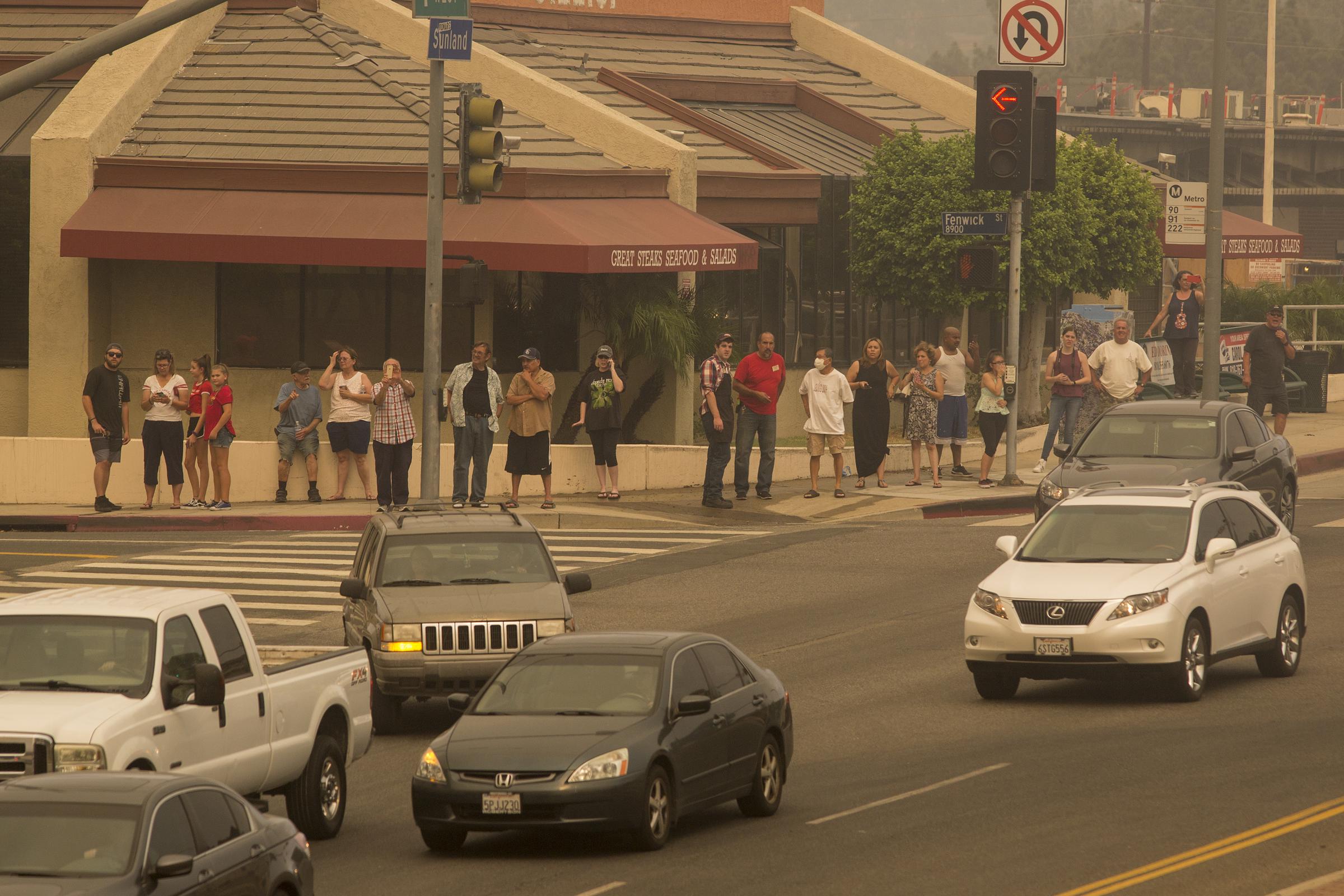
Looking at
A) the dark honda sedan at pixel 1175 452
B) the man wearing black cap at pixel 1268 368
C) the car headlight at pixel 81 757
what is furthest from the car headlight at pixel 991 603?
the man wearing black cap at pixel 1268 368

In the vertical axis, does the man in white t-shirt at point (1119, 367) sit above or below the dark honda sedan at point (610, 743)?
above

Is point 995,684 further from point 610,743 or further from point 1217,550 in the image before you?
point 610,743

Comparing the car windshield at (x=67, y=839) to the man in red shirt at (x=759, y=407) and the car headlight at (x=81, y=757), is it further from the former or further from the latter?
the man in red shirt at (x=759, y=407)

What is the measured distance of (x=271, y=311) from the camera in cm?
3178

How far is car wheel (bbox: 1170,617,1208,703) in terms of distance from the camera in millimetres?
14453

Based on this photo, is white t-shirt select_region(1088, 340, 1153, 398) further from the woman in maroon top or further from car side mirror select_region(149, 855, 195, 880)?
car side mirror select_region(149, 855, 195, 880)

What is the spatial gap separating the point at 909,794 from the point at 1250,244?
112 ft

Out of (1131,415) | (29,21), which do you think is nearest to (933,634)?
(1131,415)

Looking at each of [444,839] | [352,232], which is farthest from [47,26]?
→ [444,839]

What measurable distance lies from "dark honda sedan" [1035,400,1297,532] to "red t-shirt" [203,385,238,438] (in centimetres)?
1105

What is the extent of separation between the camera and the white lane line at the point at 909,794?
11602 millimetres

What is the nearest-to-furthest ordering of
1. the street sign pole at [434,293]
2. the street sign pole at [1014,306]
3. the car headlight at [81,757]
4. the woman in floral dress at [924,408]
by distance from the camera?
the car headlight at [81,757] → the street sign pole at [434,293] → the street sign pole at [1014,306] → the woman in floral dress at [924,408]

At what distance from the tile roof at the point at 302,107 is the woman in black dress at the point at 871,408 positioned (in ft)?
24.6

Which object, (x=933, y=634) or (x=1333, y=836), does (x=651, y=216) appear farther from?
(x=1333, y=836)
